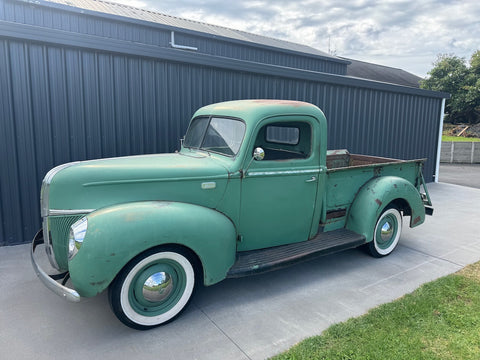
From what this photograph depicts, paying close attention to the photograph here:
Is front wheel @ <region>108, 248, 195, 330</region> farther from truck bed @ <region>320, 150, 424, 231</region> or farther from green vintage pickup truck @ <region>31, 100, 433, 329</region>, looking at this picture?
truck bed @ <region>320, 150, 424, 231</region>

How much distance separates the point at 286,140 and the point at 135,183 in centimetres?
198

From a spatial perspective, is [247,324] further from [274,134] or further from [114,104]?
[114,104]

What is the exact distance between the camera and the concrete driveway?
111 inches

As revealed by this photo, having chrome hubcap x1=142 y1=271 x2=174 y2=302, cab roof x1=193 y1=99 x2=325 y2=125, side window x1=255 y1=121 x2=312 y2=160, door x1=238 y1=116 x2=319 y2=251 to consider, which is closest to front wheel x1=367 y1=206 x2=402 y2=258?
door x1=238 y1=116 x2=319 y2=251

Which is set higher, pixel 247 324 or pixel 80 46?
pixel 80 46

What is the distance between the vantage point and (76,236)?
9.10 ft

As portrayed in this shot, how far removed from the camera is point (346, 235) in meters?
4.44

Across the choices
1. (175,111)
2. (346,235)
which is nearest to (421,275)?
(346,235)

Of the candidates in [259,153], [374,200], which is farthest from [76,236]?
[374,200]

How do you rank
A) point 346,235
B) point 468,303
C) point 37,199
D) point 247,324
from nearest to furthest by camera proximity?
point 247,324
point 468,303
point 346,235
point 37,199

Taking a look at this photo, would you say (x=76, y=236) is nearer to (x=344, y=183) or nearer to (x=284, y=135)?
(x=284, y=135)

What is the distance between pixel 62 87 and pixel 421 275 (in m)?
5.53

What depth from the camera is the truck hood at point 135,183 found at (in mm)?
3051

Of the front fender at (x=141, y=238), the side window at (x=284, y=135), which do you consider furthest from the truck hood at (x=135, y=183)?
the side window at (x=284, y=135)
